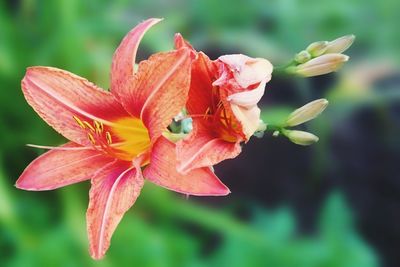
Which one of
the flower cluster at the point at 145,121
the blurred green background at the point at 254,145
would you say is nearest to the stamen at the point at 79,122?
the flower cluster at the point at 145,121

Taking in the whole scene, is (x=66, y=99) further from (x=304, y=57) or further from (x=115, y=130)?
(x=304, y=57)

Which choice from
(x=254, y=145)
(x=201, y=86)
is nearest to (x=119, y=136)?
(x=201, y=86)

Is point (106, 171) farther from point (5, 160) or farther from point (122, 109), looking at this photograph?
point (5, 160)

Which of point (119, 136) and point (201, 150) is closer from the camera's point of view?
point (201, 150)

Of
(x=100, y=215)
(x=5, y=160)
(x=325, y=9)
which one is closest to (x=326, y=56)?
(x=100, y=215)

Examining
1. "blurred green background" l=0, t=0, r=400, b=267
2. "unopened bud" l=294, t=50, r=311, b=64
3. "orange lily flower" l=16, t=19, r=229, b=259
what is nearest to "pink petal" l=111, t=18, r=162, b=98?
"orange lily flower" l=16, t=19, r=229, b=259

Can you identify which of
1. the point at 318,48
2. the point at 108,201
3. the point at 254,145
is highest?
the point at 318,48
